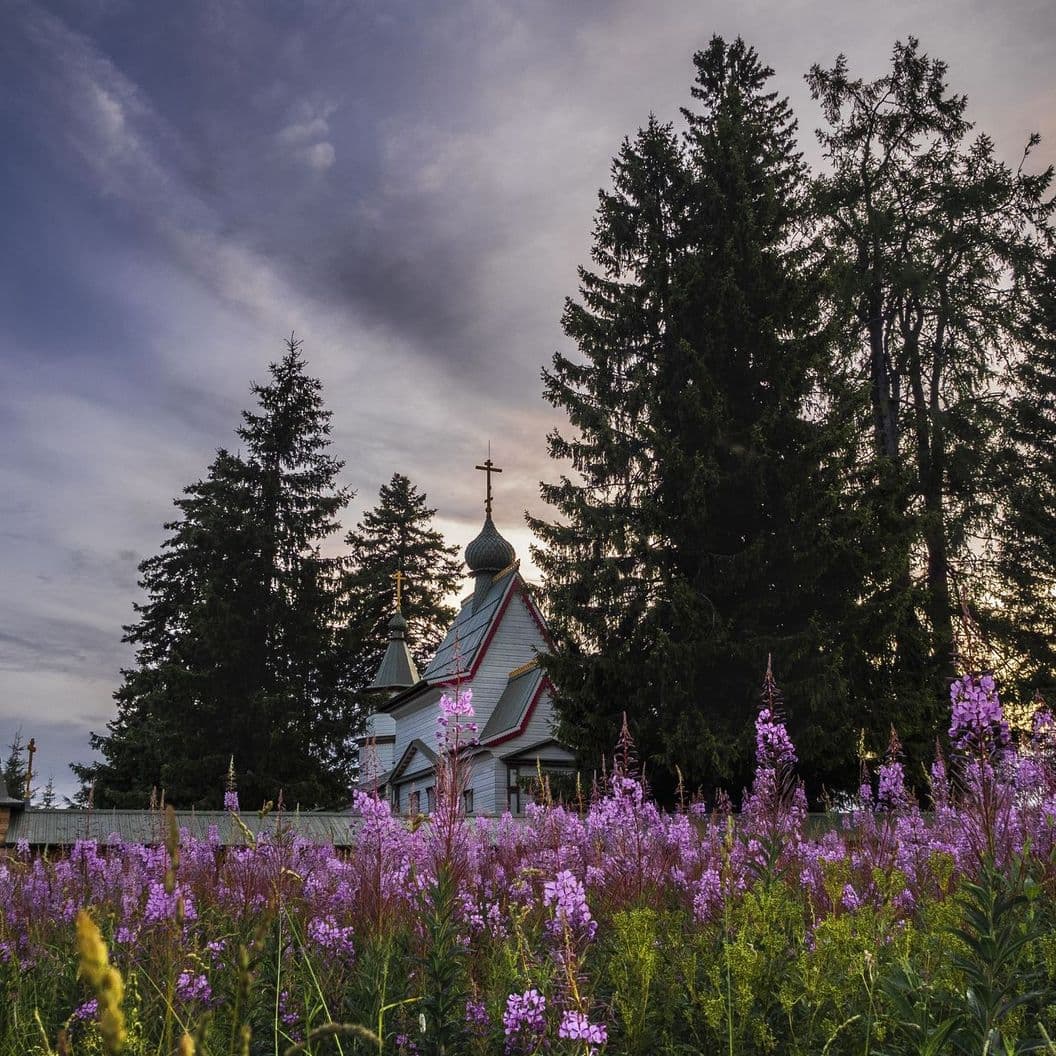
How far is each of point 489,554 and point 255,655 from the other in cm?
1018

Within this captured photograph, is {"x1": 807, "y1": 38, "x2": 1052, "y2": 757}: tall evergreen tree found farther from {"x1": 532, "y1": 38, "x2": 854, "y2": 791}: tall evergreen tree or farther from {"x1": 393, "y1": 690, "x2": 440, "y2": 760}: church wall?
{"x1": 393, "y1": 690, "x2": 440, "y2": 760}: church wall

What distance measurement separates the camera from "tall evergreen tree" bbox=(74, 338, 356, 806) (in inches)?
1243

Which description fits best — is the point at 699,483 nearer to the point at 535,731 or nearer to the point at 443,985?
the point at 535,731

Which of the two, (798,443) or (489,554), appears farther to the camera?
(489,554)

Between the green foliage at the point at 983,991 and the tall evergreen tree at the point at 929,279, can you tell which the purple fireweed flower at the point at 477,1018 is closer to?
the green foliage at the point at 983,991

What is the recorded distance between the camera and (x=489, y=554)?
3888cm

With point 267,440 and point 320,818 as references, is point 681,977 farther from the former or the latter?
point 267,440

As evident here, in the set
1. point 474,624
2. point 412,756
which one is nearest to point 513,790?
point 474,624

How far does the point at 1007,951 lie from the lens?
10.4 ft

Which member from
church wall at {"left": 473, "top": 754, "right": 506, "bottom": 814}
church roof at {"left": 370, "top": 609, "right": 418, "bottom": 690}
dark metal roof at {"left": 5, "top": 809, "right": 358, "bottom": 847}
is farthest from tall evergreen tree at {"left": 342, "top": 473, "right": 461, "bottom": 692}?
dark metal roof at {"left": 5, "top": 809, "right": 358, "bottom": 847}

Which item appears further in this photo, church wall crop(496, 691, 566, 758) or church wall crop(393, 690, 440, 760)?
church wall crop(393, 690, 440, 760)

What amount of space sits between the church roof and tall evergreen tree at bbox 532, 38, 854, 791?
→ 1929cm

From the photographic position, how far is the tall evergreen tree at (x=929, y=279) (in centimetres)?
2589

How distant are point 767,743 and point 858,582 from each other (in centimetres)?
1577
